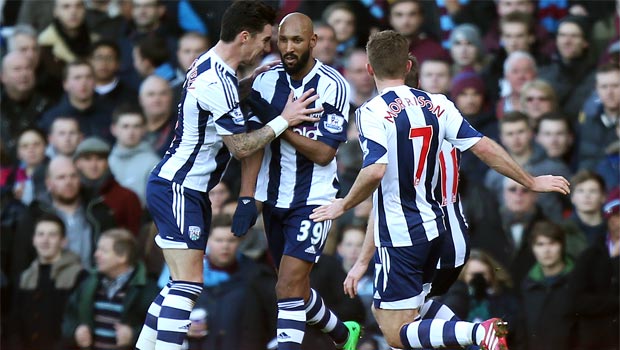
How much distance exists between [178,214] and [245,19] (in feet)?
4.34

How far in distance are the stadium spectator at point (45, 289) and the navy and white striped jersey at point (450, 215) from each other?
502cm

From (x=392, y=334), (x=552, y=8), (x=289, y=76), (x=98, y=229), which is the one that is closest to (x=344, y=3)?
(x=552, y=8)

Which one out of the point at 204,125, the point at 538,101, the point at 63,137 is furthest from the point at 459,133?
the point at 63,137

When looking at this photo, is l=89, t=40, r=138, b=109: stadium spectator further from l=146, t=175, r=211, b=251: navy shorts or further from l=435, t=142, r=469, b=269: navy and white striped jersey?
l=435, t=142, r=469, b=269: navy and white striped jersey

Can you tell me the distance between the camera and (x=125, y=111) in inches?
501

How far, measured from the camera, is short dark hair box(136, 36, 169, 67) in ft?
42.7

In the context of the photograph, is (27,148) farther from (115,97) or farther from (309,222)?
(309,222)

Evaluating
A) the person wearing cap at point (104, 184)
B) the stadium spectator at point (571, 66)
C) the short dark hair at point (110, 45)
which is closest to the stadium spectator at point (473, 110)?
the stadium spectator at point (571, 66)

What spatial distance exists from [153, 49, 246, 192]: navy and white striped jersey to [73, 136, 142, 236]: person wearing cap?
13.1 ft

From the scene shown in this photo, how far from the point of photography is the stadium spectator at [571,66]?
39.4 ft

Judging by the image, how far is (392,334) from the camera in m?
7.98

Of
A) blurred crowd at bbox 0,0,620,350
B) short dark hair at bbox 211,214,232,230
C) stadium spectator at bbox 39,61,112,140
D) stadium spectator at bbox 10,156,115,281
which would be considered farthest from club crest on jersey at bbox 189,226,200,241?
stadium spectator at bbox 39,61,112,140

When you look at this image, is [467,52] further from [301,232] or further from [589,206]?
[301,232]

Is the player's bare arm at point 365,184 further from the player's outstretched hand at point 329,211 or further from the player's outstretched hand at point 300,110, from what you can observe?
the player's outstretched hand at point 300,110
